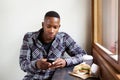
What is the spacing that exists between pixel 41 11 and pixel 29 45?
1.49 ft

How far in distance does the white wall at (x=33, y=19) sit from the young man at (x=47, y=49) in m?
0.26

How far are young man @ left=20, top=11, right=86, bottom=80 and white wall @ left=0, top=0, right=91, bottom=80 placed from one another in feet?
0.84

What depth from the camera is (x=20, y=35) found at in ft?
6.52

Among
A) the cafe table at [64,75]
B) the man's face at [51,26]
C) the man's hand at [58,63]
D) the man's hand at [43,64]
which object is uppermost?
the man's face at [51,26]

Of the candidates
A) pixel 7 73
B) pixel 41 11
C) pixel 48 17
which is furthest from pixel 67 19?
pixel 7 73

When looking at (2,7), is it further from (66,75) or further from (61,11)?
(66,75)

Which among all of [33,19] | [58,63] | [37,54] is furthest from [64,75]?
[33,19]

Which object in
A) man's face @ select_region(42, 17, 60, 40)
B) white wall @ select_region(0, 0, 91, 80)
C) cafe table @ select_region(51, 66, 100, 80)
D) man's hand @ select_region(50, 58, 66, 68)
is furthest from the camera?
white wall @ select_region(0, 0, 91, 80)

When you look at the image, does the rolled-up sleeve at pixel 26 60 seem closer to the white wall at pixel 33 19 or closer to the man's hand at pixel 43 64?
the man's hand at pixel 43 64

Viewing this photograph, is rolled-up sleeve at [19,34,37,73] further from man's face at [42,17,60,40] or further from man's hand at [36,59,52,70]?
man's face at [42,17,60,40]

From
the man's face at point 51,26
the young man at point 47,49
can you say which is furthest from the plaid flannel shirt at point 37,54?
the man's face at point 51,26

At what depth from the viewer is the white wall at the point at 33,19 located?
76.7 inches

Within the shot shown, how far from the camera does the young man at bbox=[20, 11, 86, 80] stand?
1598 millimetres

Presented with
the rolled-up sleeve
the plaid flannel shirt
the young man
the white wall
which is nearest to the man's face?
the young man
